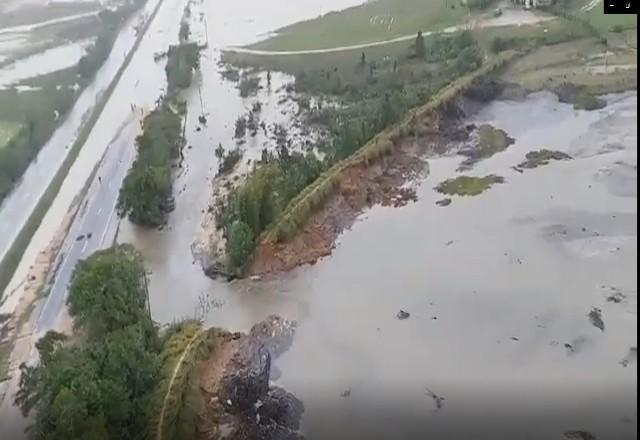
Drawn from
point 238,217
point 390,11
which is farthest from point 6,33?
point 238,217

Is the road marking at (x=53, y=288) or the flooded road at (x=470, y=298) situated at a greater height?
the road marking at (x=53, y=288)

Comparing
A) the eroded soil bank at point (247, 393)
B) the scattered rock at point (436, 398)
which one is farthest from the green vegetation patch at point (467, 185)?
the scattered rock at point (436, 398)

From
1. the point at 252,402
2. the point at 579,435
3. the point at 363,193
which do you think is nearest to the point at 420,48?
the point at 363,193

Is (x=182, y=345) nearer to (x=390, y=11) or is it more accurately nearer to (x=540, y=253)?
(x=540, y=253)

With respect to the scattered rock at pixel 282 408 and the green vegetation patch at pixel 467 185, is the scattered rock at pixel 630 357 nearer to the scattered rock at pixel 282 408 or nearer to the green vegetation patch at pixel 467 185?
the scattered rock at pixel 282 408

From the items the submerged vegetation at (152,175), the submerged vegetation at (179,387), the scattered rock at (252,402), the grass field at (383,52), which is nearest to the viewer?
the submerged vegetation at (179,387)

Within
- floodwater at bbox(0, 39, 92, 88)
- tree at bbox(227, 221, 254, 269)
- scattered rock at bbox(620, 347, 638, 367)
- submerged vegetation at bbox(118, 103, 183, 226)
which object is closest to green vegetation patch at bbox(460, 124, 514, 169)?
tree at bbox(227, 221, 254, 269)
